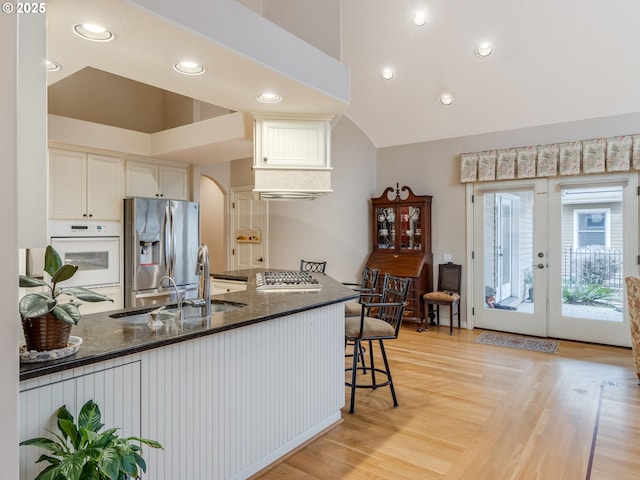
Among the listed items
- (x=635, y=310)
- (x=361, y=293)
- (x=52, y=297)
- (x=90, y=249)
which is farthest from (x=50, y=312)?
(x=635, y=310)

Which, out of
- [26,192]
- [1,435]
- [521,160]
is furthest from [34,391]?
[521,160]

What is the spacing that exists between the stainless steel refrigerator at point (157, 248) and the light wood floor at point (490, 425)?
8.43 feet

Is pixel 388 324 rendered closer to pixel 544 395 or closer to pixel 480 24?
pixel 544 395

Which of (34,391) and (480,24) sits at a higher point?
(480,24)

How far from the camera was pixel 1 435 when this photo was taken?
3.35ft

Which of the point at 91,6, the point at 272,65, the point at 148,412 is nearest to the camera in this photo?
the point at 91,6

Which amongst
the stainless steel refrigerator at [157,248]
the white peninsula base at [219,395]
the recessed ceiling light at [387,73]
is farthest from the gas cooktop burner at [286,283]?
the recessed ceiling light at [387,73]

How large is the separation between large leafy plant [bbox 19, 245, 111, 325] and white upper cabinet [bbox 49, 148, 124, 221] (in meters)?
3.14

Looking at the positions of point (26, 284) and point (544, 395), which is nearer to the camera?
point (26, 284)

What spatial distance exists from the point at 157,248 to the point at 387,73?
11.6 ft

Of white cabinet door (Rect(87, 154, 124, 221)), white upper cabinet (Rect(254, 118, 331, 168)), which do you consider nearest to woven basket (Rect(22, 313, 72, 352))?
white upper cabinet (Rect(254, 118, 331, 168))

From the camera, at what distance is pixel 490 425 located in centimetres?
283

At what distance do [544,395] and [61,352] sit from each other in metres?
3.51

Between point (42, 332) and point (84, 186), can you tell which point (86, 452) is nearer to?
point (42, 332)
